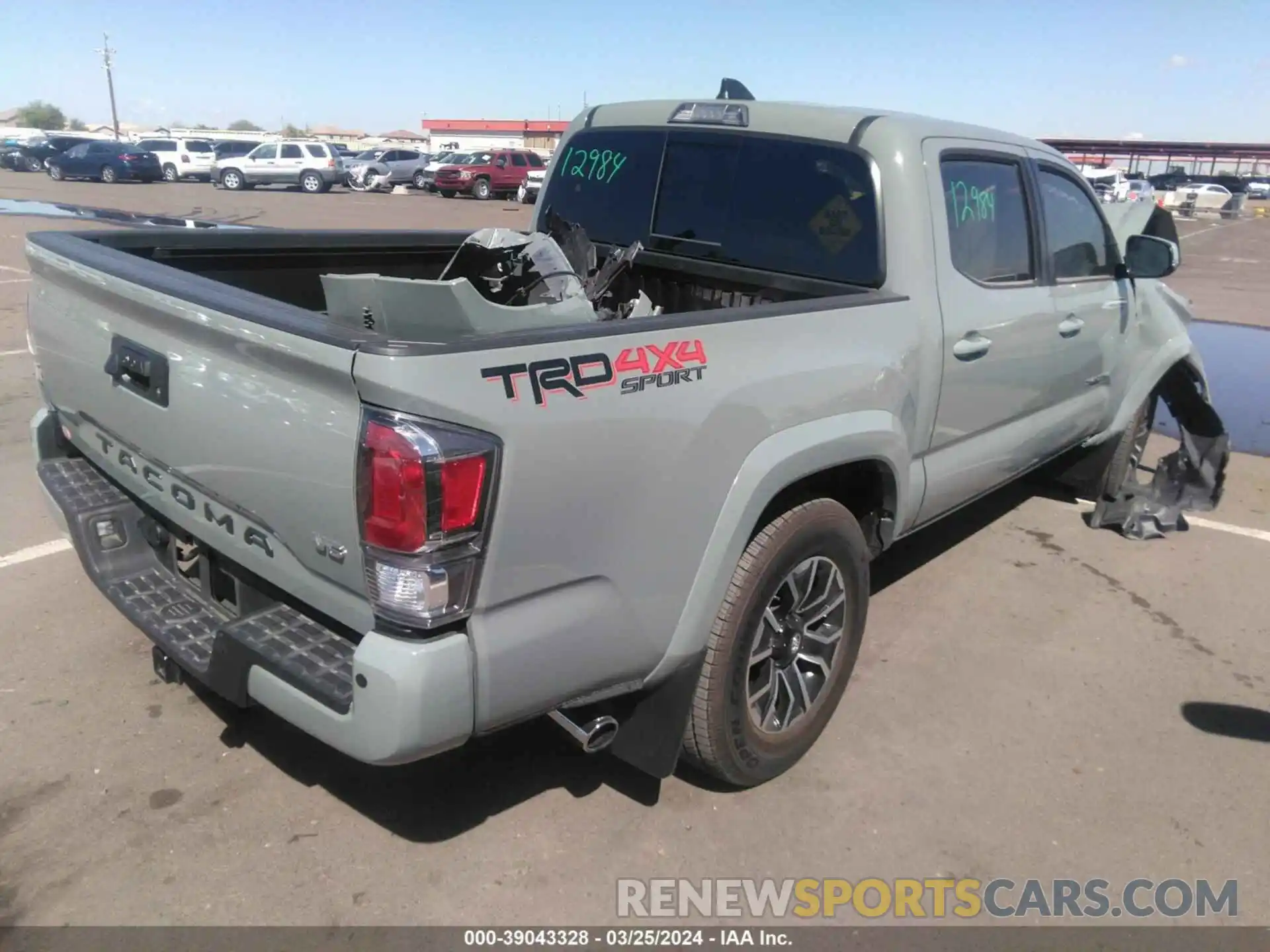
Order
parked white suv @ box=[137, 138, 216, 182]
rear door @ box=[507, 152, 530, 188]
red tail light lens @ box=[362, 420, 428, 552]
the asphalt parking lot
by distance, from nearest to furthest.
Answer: red tail light lens @ box=[362, 420, 428, 552], the asphalt parking lot, rear door @ box=[507, 152, 530, 188], parked white suv @ box=[137, 138, 216, 182]

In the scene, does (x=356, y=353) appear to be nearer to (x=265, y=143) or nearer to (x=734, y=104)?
(x=734, y=104)

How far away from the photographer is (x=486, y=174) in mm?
32281

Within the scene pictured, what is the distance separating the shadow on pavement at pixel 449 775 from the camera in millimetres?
2873

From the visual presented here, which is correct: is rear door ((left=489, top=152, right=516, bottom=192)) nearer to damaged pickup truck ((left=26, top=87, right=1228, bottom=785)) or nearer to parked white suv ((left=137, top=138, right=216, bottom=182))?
parked white suv ((left=137, top=138, right=216, bottom=182))

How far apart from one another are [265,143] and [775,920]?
117 feet

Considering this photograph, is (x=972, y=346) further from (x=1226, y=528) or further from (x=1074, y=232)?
(x=1226, y=528)

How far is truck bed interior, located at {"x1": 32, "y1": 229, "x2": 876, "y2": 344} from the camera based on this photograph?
359 cm

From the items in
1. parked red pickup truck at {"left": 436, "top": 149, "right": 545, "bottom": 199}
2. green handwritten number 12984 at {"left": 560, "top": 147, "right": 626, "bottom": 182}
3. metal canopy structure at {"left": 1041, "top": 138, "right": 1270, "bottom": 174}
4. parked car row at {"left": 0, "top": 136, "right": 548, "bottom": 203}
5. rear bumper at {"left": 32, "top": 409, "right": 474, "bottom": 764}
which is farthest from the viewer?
metal canopy structure at {"left": 1041, "top": 138, "right": 1270, "bottom": 174}

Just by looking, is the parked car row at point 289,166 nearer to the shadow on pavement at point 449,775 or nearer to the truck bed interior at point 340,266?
the truck bed interior at point 340,266

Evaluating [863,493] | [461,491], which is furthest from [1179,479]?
[461,491]

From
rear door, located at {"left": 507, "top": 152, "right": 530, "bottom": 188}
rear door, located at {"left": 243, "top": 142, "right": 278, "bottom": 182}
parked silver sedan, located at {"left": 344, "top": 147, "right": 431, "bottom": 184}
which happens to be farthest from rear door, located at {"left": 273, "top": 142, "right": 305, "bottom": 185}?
rear door, located at {"left": 507, "top": 152, "right": 530, "bottom": 188}

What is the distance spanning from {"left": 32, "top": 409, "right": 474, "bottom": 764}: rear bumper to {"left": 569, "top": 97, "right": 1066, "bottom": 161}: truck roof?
2383mm
